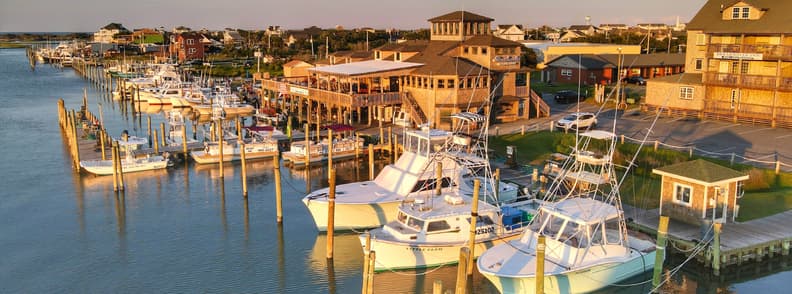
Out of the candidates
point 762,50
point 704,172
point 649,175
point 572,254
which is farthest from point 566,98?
point 572,254

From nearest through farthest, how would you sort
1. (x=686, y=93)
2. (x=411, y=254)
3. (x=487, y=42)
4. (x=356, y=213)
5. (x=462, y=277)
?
1. (x=462, y=277)
2. (x=411, y=254)
3. (x=356, y=213)
4. (x=686, y=93)
5. (x=487, y=42)

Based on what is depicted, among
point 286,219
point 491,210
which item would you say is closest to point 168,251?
point 286,219

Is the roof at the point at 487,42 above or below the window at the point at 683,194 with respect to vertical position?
above

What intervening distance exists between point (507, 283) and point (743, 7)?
3986 centimetres

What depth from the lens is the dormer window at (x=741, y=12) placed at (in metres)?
52.2

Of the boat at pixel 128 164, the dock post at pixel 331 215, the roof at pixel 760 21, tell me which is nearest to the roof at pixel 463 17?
the roof at pixel 760 21

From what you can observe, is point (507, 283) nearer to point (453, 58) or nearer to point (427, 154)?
point (427, 154)

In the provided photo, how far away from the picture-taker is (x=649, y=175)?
37781 mm

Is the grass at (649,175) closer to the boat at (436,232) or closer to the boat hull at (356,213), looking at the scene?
the boat at (436,232)

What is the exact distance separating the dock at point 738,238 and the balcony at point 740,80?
2214 centimetres

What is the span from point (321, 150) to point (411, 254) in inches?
902

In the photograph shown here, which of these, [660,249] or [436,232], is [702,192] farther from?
[436,232]

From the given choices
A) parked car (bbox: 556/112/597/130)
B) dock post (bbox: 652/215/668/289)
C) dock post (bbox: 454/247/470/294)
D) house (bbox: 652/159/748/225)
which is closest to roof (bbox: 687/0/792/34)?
parked car (bbox: 556/112/597/130)

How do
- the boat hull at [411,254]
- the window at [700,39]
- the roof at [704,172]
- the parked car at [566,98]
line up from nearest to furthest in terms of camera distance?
the boat hull at [411,254], the roof at [704,172], the window at [700,39], the parked car at [566,98]
